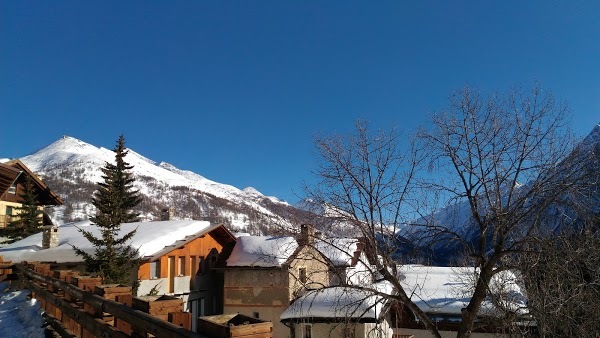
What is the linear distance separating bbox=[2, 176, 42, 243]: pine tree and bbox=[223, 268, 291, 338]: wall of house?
2003cm

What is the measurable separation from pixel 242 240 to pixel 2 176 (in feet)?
60.6

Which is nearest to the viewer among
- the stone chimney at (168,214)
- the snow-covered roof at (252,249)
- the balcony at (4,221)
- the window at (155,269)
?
the window at (155,269)

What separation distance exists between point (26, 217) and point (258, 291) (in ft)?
79.3

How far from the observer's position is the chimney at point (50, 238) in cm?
2434

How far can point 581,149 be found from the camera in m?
9.88

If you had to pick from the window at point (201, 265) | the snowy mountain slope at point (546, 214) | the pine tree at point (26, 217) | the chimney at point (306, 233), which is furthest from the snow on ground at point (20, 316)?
the pine tree at point (26, 217)

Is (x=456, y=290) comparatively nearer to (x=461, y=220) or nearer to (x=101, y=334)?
(x=461, y=220)

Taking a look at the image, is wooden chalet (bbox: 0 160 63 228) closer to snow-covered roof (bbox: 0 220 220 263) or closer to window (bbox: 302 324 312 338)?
snow-covered roof (bbox: 0 220 220 263)

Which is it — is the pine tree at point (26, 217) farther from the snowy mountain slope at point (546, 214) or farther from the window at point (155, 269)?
the snowy mountain slope at point (546, 214)

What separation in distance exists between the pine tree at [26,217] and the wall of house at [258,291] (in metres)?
20.0

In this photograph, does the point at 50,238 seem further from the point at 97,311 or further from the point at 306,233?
the point at 97,311

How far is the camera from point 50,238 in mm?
24453

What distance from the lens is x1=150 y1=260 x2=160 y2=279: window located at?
22.4 m

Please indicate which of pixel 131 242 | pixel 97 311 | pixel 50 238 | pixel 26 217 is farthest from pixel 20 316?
pixel 26 217
